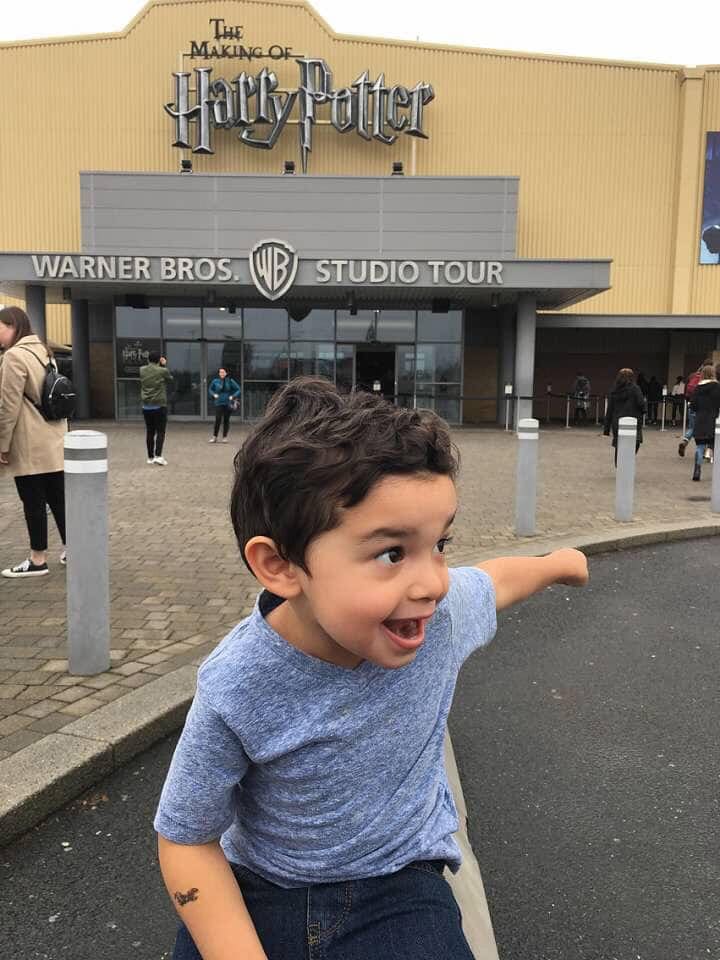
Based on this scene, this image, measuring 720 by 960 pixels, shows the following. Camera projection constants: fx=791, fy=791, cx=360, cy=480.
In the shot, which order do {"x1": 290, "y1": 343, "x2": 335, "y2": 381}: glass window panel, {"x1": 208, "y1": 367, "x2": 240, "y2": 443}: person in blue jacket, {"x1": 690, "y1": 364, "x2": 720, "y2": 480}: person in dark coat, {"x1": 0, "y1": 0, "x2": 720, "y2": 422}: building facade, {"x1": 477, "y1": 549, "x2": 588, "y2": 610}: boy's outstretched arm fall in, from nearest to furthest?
1. {"x1": 477, "y1": 549, "x2": 588, "y2": 610}: boy's outstretched arm
2. {"x1": 690, "y1": 364, "x2": 720, "y2": 480}: person in dark coat
3. {"x1": 208, "y1": 367, "x2": 240, "y2": 443}: person in blue jacket
4. {"x1": 0, "y1": 0, "x2": 720, "y2": 422}: building facade
5. {"x1": 290, "y1": 343, "x2": 335, "y2": 381}: glass window panel

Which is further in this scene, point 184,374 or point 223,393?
point 184,374

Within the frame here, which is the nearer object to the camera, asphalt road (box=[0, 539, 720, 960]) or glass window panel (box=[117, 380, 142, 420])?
asphalt road (box=[0, 539, 720, 960])

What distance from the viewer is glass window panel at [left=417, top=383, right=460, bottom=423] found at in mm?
25281

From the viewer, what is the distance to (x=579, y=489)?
1088 cm

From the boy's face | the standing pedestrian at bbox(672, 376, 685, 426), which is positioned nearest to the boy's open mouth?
the boy's face

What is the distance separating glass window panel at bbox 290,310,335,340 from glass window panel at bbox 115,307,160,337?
4233 mm

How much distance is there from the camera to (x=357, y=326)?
2477cm

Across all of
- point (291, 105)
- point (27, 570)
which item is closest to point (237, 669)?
point (27, 570)

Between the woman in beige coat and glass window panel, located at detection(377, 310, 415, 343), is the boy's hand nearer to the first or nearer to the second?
the woman in beige coat

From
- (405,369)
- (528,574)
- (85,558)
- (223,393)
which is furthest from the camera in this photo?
(405,369)

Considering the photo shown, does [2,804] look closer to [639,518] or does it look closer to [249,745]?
[249,745]

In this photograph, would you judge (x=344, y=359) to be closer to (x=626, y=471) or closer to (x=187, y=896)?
(x=626, y=471)

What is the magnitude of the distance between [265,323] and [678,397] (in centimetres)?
1331

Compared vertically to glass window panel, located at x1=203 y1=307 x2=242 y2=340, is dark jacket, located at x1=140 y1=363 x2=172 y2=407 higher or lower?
lower
